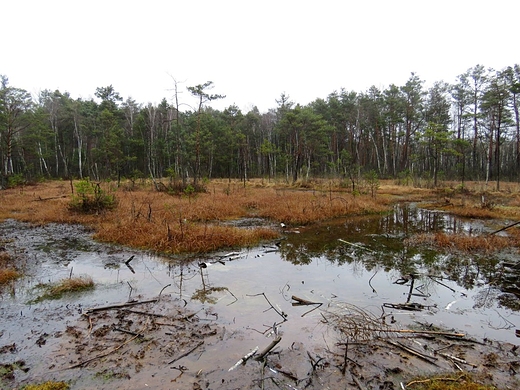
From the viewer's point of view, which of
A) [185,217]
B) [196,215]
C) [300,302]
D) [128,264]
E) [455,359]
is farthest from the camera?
[196,215]

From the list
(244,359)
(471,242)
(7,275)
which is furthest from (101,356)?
(471,242)

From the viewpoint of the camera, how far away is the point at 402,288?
6.80 metres

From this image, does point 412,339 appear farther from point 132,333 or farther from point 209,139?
point 209,139

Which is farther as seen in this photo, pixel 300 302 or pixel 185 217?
pixel 185 217

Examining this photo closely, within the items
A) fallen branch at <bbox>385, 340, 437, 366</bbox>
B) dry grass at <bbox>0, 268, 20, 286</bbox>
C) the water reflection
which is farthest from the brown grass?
fallen branch at <bbox>385, 340, 437, 366</bbox>

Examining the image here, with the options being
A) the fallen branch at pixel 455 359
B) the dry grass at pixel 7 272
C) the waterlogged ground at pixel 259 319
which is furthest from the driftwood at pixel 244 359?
the dry grass at pixel 7 272

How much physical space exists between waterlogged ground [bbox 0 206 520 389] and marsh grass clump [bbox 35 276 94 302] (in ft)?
0.63

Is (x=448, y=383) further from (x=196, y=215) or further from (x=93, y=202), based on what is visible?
(x=93, y=202)

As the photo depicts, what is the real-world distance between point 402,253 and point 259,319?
235 inches

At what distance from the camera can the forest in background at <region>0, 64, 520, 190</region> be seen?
113ft

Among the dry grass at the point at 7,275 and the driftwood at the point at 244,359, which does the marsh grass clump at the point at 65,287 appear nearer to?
the dry grass at the point at 7,275

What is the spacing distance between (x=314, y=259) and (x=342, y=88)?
150ft

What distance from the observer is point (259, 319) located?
534 centimetres

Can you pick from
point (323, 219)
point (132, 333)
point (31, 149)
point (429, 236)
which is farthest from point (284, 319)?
point (31, 149)
